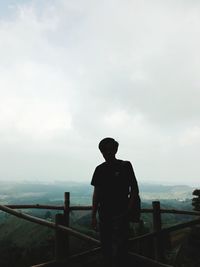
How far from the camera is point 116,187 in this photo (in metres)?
4.75

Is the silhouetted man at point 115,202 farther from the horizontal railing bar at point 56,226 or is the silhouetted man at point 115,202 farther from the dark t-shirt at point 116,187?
the horizontal railing bar at point 56,226

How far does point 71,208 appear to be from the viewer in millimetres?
8758

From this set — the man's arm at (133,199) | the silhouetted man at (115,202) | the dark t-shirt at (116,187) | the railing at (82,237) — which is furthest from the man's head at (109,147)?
the railing at (82,237)

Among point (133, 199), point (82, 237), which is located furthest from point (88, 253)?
point (133, 199)

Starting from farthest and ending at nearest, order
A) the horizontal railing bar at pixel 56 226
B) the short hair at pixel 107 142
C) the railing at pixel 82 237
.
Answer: the horizontal railing bar at pixel 56 226, the railing at pixel 82 237, the short hair at pixel 107 142

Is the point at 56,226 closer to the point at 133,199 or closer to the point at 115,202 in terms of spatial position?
the point at 115,202

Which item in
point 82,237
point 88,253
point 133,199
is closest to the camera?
point 133,199

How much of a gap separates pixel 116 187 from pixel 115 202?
0.69 feet

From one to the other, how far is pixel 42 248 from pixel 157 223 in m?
6.30

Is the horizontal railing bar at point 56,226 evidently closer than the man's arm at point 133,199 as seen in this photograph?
No

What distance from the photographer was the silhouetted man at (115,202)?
4.73 metres

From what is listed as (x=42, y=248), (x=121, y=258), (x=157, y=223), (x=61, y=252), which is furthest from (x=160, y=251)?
(x=42, y=248)

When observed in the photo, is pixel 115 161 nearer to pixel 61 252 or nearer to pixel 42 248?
pixel 61 252

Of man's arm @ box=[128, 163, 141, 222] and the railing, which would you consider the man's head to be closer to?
man's arm @ box=[128, 163, 141, 222]
